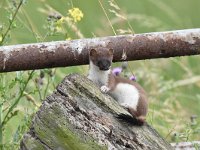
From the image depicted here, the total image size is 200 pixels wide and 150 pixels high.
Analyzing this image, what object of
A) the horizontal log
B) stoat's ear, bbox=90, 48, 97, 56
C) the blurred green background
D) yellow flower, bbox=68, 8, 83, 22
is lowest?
the blurred green background

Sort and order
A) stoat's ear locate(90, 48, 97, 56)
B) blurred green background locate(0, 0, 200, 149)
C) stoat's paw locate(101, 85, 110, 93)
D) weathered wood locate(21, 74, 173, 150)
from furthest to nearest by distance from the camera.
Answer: blurred green background locate(0, 0, 200, 149) → stoat's paw locate(101, 85, 110, 93) → stoat's ear locate(90, 48, 97, 56) → weathered wood locate(21, 74, 173, 150)

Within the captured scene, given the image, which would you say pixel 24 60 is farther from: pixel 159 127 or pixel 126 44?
pixel 159 127

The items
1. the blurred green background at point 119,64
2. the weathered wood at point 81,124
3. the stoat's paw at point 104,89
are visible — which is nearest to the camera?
the weathered wood at point 81,124

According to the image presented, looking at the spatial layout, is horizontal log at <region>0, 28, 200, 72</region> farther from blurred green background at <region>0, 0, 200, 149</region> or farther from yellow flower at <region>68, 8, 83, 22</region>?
yellow flower at <region>68, 8, 83, 22</region>

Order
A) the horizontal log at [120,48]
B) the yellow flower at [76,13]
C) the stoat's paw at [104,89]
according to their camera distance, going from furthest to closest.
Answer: the yellow flower at [76,13] → the stoat's paw at [104,89] → the horizontal log at [120,48]

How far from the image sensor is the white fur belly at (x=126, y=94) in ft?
15.4

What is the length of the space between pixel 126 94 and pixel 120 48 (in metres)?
0.79

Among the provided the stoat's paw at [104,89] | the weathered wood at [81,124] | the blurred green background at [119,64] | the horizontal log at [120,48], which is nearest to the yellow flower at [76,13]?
the blurred green background at [119,64]

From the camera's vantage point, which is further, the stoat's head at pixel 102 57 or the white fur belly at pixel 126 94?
the white fur belly at pixel 126 94

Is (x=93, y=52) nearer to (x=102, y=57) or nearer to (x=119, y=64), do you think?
(x=102, y=57)

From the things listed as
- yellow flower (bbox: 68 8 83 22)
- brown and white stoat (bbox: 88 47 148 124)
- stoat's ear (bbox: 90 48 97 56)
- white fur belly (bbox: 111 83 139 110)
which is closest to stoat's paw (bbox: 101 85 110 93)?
brown and white stoat (bbox: 88 47 148 124)

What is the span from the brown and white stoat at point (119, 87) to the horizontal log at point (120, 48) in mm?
471

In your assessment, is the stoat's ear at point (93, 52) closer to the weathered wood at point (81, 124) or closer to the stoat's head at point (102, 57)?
the stoat's head at point (102, 57)

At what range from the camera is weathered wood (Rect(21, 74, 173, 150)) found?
3480 millimetres
